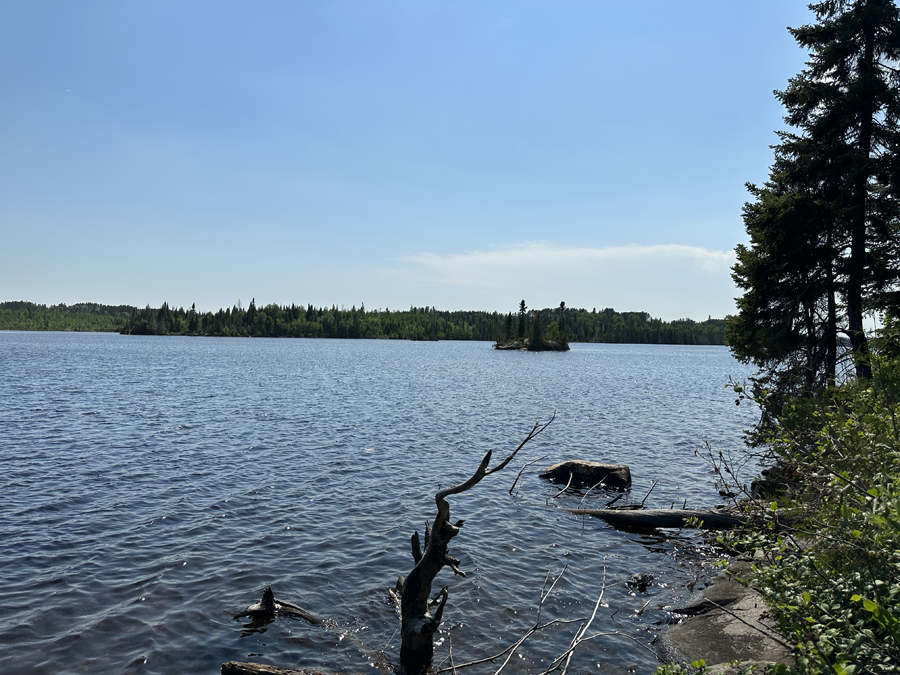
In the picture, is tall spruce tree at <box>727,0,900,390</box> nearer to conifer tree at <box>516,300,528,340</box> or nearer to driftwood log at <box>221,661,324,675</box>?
driftwood log at <box>221,661,324,675</box>

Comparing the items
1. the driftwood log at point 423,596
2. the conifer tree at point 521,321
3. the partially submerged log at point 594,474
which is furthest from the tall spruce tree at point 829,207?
the conifer tree at point 521,321

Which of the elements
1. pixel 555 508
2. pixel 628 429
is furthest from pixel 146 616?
pixel 628 429

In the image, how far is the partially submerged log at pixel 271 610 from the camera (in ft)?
31.2

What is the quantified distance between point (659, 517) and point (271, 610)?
10913 mm

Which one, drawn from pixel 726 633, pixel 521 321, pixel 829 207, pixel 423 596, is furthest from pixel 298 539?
pixel 521 321

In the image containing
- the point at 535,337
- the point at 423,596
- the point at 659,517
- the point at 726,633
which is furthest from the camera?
the point at 535,337

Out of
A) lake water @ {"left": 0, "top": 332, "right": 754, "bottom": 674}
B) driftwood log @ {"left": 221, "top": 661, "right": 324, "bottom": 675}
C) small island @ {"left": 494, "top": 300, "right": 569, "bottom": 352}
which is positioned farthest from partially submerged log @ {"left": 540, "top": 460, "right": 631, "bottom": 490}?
small island @ {"left": 494, "top": 300, "right": 569, "bottom": 352}

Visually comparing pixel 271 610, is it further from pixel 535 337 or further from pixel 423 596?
pixel 535 337

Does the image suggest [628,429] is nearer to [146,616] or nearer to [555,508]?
[555,508]

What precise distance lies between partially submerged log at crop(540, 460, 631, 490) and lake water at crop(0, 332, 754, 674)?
0.62m

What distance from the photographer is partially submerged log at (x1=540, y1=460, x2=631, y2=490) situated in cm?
1891

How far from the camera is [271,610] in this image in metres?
9.59

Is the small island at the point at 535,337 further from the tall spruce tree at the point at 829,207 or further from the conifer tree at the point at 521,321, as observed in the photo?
the tall spruce tree at the point at 829,207

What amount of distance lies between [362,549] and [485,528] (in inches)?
147
